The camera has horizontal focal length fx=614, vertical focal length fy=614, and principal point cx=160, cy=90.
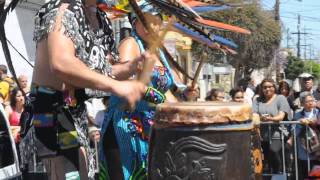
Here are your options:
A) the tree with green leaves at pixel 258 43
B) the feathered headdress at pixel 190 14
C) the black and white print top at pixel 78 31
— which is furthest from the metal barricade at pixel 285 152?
the tree with green leaves at pixel 258 43

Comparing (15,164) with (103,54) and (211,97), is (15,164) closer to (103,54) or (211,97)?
(103,54)

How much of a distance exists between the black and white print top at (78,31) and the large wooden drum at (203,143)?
0.47 meters

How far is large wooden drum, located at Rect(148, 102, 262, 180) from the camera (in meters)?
3.13

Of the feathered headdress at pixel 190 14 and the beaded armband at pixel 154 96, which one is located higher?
the feathered headdress at pixel 190 14

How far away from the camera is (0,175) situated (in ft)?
12.5

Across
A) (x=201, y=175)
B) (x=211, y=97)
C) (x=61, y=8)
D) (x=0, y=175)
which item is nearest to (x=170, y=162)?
(x=201, y=175)

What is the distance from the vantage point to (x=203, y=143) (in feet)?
10.3

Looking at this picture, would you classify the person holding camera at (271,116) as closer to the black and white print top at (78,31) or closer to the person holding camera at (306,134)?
the person holding camera at (306,134)

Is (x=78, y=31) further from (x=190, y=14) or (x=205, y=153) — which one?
(x=205, y=153)

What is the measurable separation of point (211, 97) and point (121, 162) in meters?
4.81

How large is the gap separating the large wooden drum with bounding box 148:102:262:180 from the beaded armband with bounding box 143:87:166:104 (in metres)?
0.67

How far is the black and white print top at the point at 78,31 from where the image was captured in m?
3.00

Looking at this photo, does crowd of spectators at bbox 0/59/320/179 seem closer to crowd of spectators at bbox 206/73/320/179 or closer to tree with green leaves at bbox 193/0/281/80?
crowd of spectators at bbox 206/73/320/179

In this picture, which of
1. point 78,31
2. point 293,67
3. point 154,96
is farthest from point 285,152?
point 293,67
